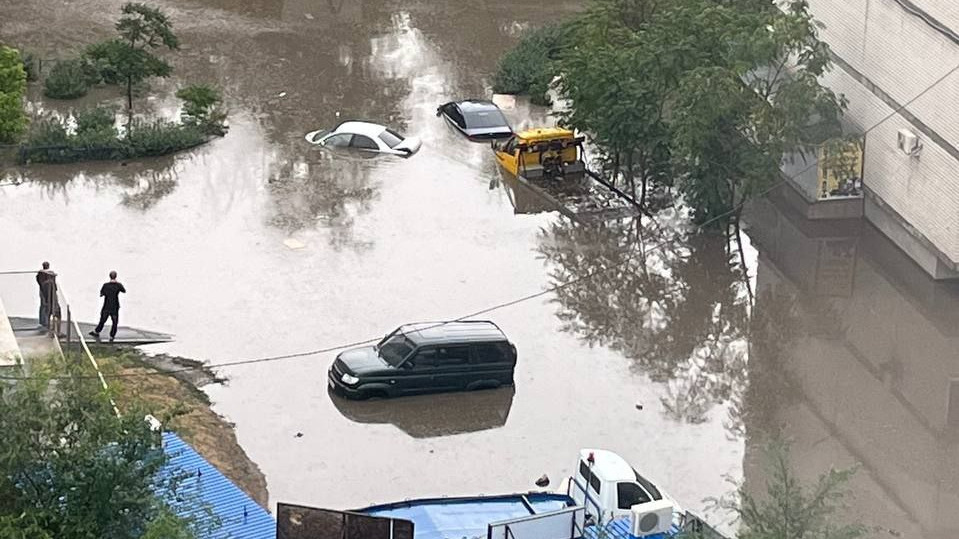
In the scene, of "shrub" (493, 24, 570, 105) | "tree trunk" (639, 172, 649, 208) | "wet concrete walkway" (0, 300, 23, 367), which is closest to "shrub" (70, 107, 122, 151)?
"shrub" (493, 24, 570, 105)

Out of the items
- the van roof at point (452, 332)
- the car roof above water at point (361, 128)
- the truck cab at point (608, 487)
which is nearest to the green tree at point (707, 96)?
the car roof above water at point (361, 128)

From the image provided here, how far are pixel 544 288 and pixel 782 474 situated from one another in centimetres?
1204

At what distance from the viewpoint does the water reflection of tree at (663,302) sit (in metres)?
25.4

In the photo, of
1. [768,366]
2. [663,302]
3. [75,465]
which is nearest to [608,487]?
[768,366]

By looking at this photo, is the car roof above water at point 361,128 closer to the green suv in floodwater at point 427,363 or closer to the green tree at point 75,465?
the green suv in floodwater at point 427,363

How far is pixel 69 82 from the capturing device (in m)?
37.5

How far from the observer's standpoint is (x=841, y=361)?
85.4ft

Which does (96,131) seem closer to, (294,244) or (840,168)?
(294,244)

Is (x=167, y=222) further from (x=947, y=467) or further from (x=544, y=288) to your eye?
(x=947, y=467)

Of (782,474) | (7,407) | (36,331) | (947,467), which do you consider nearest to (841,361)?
(947,467)

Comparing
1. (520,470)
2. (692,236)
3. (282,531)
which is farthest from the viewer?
(692,236)

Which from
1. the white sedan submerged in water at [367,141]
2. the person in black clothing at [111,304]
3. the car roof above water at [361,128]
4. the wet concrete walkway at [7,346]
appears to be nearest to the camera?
the wet concrete walkway at [7,346]

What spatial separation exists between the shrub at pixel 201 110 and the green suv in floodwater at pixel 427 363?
40.0 feet

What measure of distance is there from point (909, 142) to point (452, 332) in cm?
958
